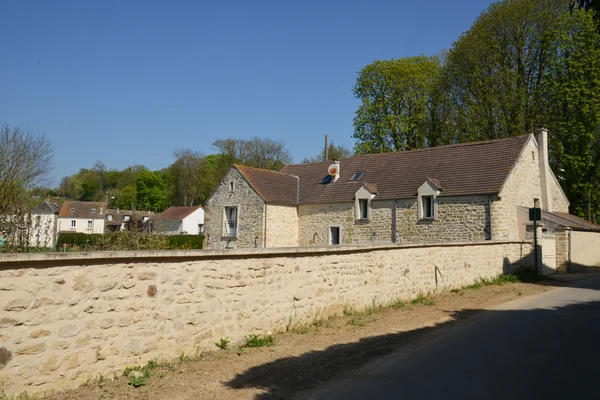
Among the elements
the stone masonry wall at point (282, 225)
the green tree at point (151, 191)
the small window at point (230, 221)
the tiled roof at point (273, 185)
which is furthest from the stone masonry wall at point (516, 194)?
the green tree at point (151, 191)

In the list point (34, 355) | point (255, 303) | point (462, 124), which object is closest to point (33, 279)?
point (34, 355)

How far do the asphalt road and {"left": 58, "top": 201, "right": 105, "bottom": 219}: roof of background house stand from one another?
60992 millimetres

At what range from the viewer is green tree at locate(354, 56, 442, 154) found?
35.8 metres

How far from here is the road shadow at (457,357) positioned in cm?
560

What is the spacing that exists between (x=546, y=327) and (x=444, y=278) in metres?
4.68

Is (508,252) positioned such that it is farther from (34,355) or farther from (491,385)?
(34,355)

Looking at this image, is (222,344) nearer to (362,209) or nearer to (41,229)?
(41,229)

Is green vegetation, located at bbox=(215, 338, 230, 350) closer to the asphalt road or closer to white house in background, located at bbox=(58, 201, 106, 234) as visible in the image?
the asphalt road

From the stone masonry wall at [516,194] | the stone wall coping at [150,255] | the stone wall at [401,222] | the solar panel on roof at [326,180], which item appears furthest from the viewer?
the solar panel on roof at [326,180]

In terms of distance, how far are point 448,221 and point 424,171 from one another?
3.42m

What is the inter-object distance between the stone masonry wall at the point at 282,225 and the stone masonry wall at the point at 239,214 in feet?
1.99

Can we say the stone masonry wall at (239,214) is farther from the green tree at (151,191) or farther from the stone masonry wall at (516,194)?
the green tree at (151,191)

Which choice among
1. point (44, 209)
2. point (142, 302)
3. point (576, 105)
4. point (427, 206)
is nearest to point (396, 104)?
point (576, 105)

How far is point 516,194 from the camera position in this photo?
22625mm
